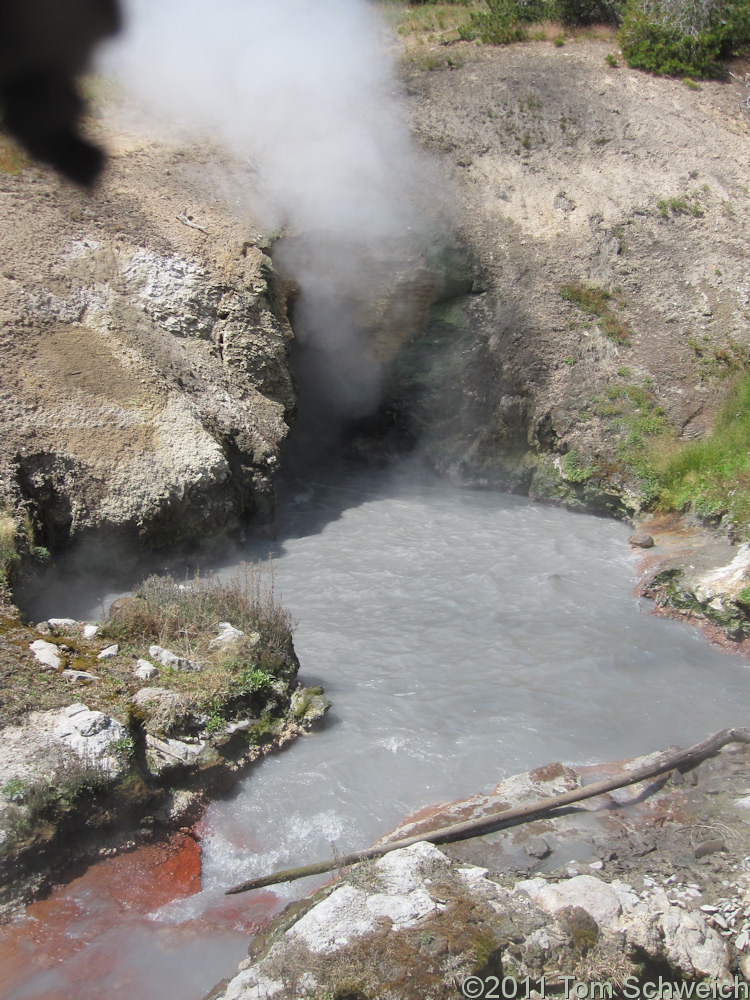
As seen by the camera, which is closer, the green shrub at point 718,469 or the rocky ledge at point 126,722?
the rocky ledge at point 126,722

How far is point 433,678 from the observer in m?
6.34

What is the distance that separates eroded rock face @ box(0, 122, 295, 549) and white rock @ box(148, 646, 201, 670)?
8.17 feet

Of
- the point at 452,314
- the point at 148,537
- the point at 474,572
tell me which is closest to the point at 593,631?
the point at 474,572

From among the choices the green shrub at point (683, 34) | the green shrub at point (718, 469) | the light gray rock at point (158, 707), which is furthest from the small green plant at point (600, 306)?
the light gray rock at point (158, 707)

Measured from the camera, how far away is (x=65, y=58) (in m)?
12.4

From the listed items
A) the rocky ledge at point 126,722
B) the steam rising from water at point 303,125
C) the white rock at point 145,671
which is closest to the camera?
the rocky ledge at point 126,722

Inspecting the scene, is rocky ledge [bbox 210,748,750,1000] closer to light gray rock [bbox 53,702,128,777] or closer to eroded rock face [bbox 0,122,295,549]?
light gray rock [bbox 53,702,128,777]

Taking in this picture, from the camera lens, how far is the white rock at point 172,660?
218 inches

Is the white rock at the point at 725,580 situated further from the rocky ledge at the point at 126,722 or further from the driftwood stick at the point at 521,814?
the rocky ledge at the point at 126,722

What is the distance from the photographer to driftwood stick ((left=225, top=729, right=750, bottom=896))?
13.6 ft

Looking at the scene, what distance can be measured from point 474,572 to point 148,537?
3537 millimetres

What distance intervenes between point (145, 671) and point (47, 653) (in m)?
0.68

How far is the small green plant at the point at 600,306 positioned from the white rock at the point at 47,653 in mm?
8668

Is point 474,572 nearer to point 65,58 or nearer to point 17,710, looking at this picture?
point 17,710
